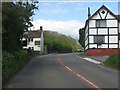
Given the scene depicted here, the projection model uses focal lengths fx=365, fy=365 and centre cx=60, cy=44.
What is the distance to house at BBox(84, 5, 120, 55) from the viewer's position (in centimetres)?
7256

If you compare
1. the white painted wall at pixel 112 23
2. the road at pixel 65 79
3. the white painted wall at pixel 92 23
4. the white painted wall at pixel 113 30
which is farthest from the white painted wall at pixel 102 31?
the road at pixel 65 79

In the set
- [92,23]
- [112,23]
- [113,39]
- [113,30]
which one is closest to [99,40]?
[113,39]

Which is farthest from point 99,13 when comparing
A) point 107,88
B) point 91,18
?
point 107,88

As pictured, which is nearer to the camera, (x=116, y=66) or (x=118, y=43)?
(x=116, y=66)

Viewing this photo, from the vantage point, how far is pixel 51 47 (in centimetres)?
12000

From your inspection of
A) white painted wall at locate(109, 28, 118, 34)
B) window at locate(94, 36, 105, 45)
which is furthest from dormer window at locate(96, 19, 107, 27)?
window at locate(94, 36, 105, 45)

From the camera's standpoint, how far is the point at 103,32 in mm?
73438

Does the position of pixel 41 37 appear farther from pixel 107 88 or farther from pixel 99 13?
pixel 107 88

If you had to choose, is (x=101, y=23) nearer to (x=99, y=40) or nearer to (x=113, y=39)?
(x=99, y=40)

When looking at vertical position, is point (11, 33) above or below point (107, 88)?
above

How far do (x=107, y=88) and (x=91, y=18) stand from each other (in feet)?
187

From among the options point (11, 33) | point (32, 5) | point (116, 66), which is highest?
point (32, 5)

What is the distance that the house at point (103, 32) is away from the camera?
72562 millimetres

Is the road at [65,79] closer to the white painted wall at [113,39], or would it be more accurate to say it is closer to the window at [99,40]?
the window at [99,40]
